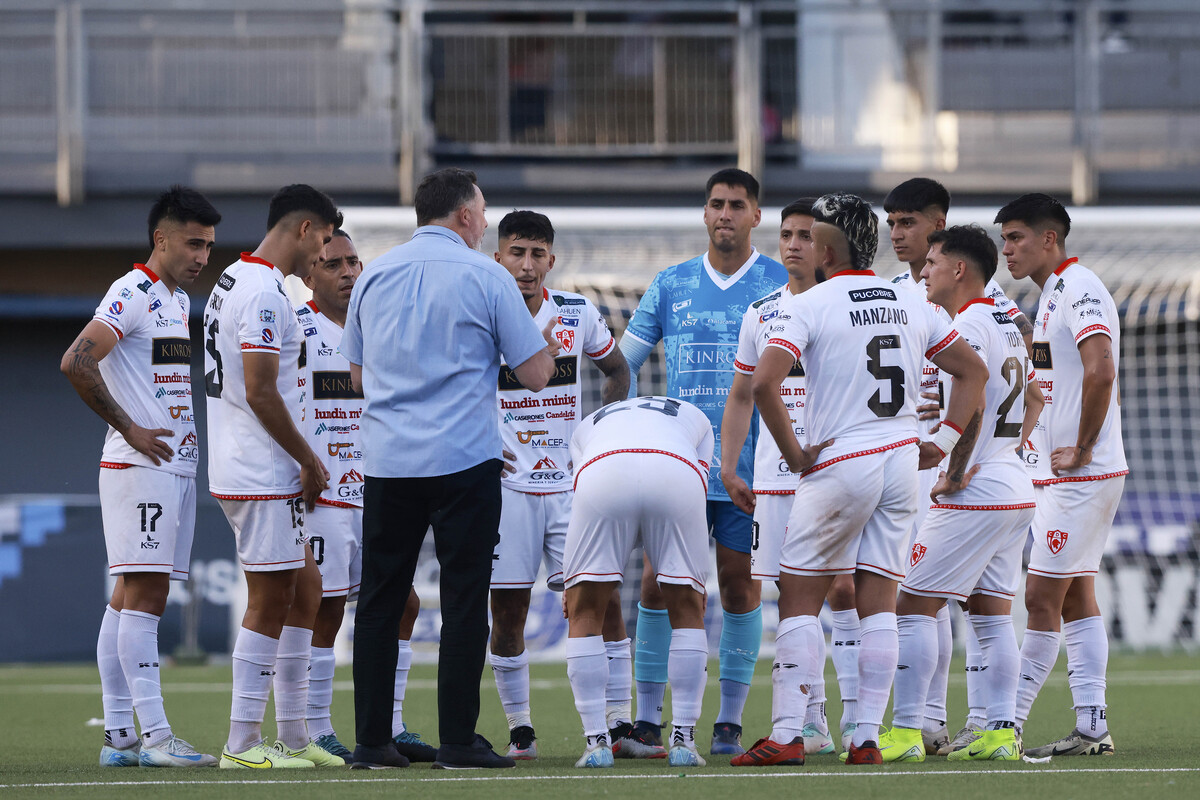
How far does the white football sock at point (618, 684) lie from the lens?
661 cm

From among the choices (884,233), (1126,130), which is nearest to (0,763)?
(884,233)

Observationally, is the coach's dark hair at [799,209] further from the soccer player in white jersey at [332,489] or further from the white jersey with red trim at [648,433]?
the soccer player in white jersey at [332,489]

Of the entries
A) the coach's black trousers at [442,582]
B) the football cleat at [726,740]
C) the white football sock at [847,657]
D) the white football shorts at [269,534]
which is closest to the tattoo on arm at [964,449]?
the white football sock at [847,657]

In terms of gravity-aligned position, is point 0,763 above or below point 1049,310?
below

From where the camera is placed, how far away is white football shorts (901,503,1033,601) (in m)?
6.13

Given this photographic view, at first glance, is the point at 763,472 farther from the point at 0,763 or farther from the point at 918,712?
the point at 0,763

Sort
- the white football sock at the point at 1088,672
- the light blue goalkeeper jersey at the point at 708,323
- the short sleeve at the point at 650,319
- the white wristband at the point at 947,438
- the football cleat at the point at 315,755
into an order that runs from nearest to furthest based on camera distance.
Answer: the white wristband at the point at 947,438
the football cleat at the point at 315,755
the white football sock at the point at 1088,672
the light blue goalkeeper jersey at the point at 708,323
the short sleeve at the point at 650,319

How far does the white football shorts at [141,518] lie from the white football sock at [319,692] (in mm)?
754

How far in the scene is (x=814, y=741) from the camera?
6.39 metres

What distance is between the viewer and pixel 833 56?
17.2 m

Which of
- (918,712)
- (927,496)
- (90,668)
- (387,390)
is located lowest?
(90,668)

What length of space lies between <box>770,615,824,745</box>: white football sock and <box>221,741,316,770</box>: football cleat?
1.93 metres

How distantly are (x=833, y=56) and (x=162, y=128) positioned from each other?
26.1ft

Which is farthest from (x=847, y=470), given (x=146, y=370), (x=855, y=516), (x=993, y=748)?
(x=146, y=370)
